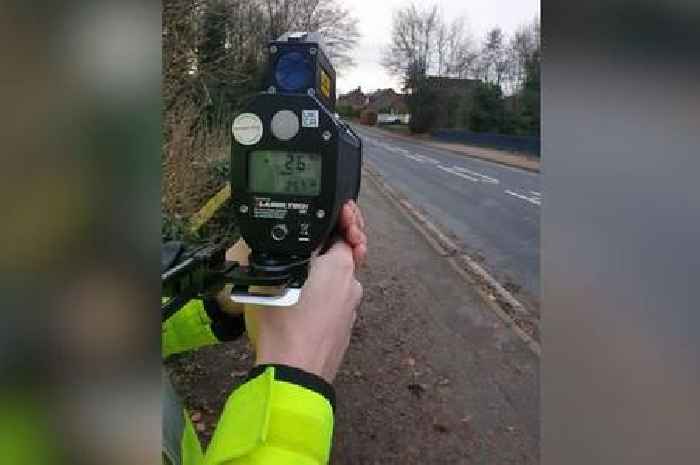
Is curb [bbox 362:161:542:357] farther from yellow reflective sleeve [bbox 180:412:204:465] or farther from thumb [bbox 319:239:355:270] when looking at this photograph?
thumb [bbox 319:239:355:270]

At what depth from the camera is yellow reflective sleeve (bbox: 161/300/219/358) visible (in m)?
1.23

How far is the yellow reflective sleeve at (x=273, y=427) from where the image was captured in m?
0.71

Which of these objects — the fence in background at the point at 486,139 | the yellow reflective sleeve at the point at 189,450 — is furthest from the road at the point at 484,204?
the fence in background at the point at 486,139

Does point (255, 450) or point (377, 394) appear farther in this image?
point (377, 394)

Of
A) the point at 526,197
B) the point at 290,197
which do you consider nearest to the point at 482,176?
the point at 526,197

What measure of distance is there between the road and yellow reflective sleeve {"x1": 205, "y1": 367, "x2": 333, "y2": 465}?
0.44 m

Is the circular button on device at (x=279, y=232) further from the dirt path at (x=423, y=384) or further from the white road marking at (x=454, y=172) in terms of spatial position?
the white road marking at (x=454, y=172)

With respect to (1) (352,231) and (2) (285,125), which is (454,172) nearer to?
(1) (352,231)

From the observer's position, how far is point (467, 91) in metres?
34.2

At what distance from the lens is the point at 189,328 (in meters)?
1.27

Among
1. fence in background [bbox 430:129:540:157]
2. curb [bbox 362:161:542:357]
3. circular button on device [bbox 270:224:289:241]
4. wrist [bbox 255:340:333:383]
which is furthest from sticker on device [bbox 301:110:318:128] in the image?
fence in background [bbox 430:129:540:157]
